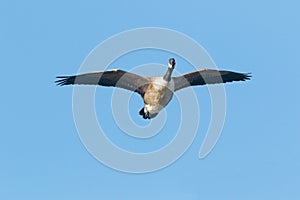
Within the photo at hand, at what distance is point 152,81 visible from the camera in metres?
20.4

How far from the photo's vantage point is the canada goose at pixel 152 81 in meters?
19.7

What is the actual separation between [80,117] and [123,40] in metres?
2.84

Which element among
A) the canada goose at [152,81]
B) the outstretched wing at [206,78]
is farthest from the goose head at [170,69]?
the outstretched wing at [206,78]

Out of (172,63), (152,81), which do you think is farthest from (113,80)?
(172,63)

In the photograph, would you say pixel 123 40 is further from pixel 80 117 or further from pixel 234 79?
pixel 234 79

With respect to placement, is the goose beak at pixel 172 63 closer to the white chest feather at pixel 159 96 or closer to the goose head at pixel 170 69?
the goose head at pixel 170 69

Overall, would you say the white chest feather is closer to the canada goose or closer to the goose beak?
the canada goose

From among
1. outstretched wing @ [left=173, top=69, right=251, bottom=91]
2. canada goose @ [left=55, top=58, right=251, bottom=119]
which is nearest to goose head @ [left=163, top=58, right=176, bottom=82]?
canada goose @ [left=55, top=58, right=251, bottom=119]

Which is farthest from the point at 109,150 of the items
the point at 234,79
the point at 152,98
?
the point at 234,79

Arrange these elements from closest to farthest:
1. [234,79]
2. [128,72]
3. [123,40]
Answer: [123,40]
[128,72]
[234,79]

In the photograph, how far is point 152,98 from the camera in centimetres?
1984

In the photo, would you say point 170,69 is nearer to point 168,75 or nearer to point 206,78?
point 168,75

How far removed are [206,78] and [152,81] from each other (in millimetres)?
2081

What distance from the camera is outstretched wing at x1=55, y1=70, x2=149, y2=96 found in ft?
67.3
